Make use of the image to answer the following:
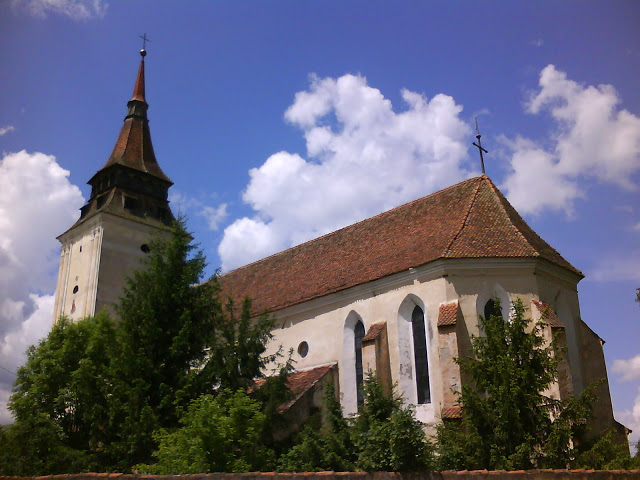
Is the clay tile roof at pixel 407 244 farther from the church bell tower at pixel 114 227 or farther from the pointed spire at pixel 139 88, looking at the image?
the pointed spire at pixel 139 88

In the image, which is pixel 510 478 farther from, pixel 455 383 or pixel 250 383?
→ pixel 250 383

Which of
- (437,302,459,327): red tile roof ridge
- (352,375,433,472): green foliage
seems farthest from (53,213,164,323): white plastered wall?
(352,375,433,472): green foliage

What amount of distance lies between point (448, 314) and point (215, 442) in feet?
27.6

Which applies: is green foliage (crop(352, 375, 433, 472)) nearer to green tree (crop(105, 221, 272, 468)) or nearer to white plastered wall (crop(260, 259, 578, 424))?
green tree (crop(105, 221, 272, 468))

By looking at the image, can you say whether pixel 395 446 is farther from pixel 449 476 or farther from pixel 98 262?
pixel 98 262

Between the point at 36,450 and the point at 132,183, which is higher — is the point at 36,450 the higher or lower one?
the lower one

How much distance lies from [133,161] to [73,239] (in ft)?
18.0

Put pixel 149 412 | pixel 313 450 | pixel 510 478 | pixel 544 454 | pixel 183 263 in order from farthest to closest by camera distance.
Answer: pixel 183 263 < pixel 149 412 < pixel 313 450 < pixel 544 454 < pixel 510 478

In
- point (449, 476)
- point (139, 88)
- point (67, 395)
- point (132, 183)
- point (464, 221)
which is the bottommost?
point (449, 476)

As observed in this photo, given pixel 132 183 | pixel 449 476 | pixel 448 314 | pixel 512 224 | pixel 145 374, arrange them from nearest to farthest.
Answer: pixel 449 476
pixel 145 374
pixel 448 314
pixel 512 224
pixel 132 183

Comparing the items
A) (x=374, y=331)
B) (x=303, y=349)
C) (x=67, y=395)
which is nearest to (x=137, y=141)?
(x=303, y=349)

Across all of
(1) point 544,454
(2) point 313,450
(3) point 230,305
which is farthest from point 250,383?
(1) point 544,454

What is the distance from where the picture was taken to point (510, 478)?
896cm

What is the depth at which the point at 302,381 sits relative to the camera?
20.8m
